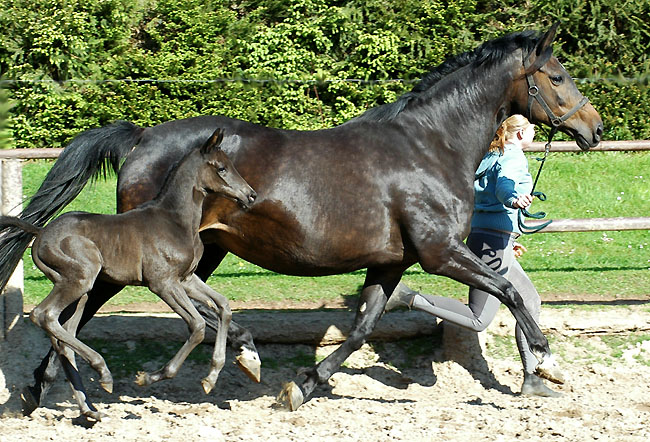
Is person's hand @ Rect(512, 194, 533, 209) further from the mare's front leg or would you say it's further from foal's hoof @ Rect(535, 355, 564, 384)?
foal's hoof @ Rect(535, 355, 564, 384)

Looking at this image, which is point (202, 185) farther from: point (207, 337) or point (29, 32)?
point (29, 32)

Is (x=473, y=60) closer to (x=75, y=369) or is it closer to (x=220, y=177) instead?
(x=220, y=177)

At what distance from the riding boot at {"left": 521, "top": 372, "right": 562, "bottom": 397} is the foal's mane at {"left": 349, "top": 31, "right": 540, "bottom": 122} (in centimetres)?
187

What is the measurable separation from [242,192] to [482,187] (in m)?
1.66

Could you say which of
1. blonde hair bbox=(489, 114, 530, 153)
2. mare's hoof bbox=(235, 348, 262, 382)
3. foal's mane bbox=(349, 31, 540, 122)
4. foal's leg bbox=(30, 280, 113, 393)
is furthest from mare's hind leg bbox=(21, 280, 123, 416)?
blonde hair bbox=(489, 114, 530, 153)

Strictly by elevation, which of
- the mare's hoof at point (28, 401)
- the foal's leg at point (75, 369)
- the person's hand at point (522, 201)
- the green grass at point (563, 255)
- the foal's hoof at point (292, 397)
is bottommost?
the green grass at point (563, 255)

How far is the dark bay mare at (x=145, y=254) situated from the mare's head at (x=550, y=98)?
1829 millimetres

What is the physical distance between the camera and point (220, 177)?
4.77 m

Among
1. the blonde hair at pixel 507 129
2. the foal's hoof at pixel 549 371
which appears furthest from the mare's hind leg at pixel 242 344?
the blonde hair at pixel 507 129

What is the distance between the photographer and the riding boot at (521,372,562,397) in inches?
216

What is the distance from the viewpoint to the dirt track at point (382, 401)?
455cm

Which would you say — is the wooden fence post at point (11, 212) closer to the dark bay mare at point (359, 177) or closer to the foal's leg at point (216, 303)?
the dark bay mare at point (359, 177)

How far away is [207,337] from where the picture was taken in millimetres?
6004

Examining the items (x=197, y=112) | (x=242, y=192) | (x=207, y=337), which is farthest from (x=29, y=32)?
(x=242, y=192)
